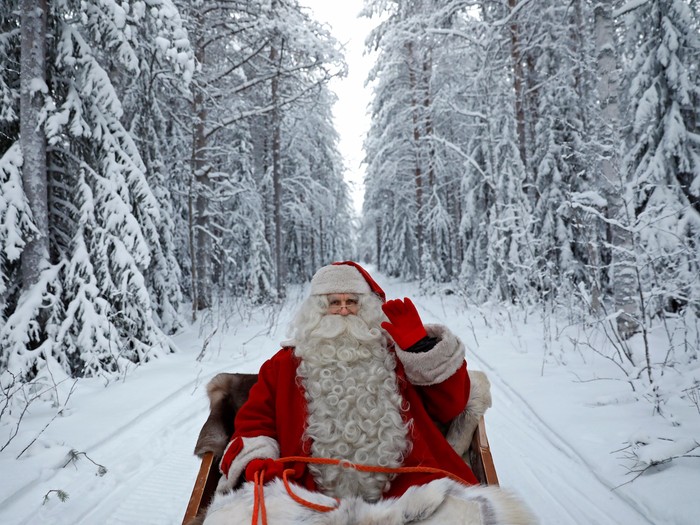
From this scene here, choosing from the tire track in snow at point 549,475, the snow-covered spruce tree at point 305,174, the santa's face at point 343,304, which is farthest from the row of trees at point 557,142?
the snow-covered spruce tree at point 305,174

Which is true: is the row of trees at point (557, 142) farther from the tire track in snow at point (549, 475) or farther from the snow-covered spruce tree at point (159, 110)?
the snow-covered spruce tree at point (159, 110)

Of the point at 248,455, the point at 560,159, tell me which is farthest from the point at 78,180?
the point at 560,159

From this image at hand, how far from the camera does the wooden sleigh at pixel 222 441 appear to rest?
196cm

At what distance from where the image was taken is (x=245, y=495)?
1708 mm

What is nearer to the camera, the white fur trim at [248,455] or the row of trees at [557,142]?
the white fur trim at [248,455]

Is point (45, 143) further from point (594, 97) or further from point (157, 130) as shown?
point (594, 97)

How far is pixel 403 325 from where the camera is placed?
224 cm

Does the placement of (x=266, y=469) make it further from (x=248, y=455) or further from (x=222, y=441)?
(x=222, y=441)

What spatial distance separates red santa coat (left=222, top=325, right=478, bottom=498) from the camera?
2.02 metres

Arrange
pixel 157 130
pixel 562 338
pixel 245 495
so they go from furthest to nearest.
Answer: pixel 157 130 < pixel 562 338 < pixel 245 495

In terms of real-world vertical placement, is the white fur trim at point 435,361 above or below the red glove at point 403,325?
below

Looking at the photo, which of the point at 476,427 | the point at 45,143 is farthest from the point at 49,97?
the point at 476,427

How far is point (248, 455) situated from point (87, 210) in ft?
16.5

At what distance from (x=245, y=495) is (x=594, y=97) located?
17.2 m
